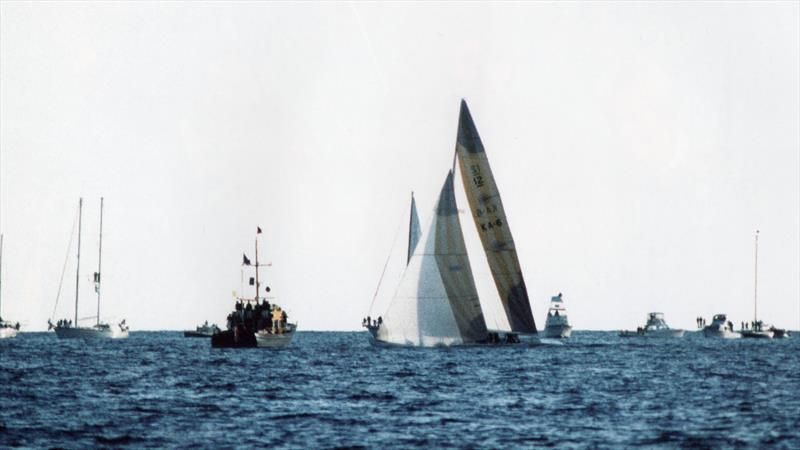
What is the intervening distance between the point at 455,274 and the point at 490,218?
10.6m

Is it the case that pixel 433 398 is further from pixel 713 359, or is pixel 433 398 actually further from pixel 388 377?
pixel 713 359

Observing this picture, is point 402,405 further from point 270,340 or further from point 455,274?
point 270,340

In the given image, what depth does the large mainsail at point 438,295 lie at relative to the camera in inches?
4294

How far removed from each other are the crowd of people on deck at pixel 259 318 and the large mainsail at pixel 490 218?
37813mm

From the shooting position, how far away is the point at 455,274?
110 m

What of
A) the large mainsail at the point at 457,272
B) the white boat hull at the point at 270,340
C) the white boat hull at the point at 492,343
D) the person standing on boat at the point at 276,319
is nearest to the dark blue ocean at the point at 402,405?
the white boat hull at the point at 492,343

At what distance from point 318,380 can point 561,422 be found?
31.1m

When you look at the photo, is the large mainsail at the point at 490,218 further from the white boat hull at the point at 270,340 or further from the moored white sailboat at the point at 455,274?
the white boat hull at the point at 270,340

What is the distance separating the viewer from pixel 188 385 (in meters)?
82.2

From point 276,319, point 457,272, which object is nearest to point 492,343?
point 457,272

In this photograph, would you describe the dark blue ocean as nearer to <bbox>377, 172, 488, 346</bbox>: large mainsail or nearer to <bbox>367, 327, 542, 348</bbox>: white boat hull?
<bbox>367, 327, 542, 348</bbox>: white boat hull

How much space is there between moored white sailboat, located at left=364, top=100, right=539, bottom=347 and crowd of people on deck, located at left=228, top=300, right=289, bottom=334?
3723cm

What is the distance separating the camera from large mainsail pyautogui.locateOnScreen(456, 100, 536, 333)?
391ft

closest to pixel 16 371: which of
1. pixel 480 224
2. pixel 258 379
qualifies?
pixel 258 379
